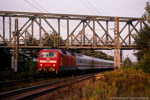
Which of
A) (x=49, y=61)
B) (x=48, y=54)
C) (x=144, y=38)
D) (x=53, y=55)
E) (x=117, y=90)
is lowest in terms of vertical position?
(x=117, y=90)

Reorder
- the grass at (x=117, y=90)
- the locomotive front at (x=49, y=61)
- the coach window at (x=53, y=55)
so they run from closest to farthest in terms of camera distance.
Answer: the grass at (x=117, y=90) < the locomotive front at (x=49, y=61) < the coach window at (x=53, y=55)

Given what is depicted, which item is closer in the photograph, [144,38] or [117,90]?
[117,90]

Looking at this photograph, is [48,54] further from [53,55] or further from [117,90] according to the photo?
[117,90]

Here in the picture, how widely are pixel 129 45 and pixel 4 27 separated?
1982 cm

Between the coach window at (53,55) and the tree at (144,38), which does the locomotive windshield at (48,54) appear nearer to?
the coach window at (53,55)

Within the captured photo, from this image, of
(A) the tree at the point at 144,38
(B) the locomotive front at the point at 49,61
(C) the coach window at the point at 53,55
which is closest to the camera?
(B) the locomotive front at the point at 49,61

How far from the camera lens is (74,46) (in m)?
36.4

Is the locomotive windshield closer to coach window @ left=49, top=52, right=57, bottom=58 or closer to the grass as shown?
coach window @ left=49, top=52, right=57, bottom=58

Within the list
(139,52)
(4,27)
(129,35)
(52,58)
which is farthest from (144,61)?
(4,27)

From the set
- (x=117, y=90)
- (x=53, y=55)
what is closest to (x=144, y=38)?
(x=53, y=55)

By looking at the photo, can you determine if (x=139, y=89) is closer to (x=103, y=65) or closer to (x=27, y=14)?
(x=27, y=14)

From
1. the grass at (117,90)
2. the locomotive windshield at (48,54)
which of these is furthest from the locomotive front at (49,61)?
the grass at (117,90)

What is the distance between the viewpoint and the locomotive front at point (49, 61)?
21.9m

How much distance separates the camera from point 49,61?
874 inches
